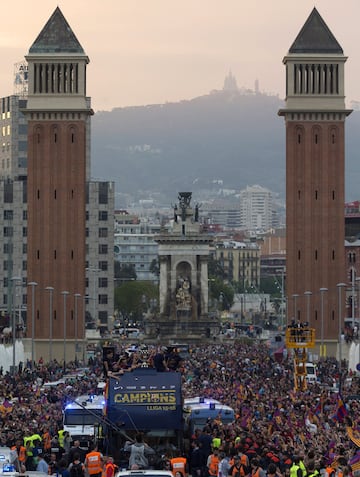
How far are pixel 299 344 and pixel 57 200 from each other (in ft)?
160

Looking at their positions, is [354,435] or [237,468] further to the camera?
[354,435]

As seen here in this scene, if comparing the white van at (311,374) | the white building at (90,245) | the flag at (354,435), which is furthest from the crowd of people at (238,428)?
the white building at (90,245)

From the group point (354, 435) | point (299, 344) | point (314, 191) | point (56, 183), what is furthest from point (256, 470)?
point (56, 183)

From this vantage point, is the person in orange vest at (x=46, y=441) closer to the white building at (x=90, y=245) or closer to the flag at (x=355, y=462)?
the flag at (x=355, y=462)

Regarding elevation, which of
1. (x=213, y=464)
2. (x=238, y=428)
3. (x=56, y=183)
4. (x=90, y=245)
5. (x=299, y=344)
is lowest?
(x=213, y=464)

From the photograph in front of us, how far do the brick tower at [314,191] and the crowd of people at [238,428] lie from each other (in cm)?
4833

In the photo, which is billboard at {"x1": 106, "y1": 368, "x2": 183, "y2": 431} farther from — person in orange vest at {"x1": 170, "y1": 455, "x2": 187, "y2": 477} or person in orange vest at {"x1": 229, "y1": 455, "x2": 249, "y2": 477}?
person in orange vest at {"x1": 229, "y1": 455, "x2": 249, "y2": 477}

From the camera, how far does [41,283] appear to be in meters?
130

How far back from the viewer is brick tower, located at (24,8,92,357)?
427 feet

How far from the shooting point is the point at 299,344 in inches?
3344

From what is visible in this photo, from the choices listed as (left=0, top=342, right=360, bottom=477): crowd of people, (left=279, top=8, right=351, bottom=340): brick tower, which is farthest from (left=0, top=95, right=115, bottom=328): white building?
(left=0, top=342, right=360, bottom=477): crowd of people

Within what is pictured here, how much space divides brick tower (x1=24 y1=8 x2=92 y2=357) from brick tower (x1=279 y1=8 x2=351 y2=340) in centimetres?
1502

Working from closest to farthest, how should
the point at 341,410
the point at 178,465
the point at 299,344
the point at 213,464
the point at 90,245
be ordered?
the point at 178,465 < the point at 213,464 < the point at 341,410 < the point at 299,344 < the point at 90,245

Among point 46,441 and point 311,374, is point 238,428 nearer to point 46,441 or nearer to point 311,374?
point 46,441
